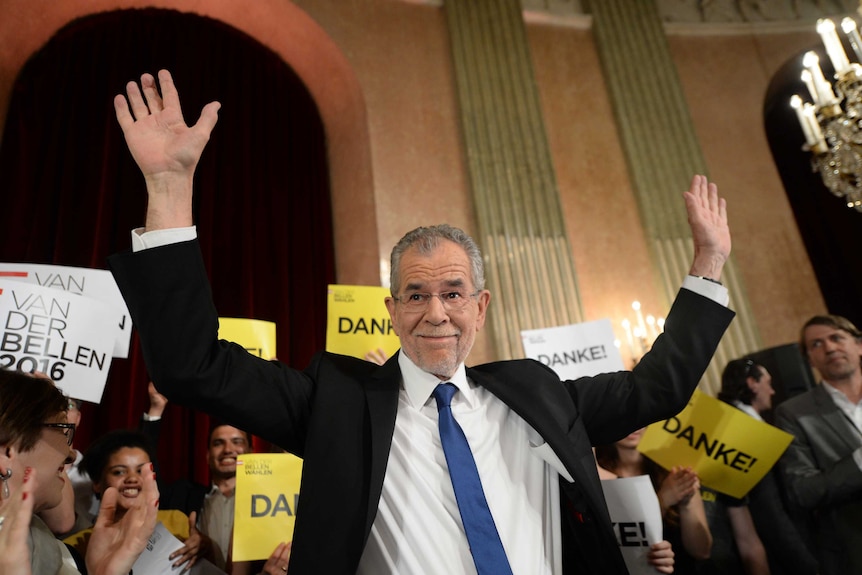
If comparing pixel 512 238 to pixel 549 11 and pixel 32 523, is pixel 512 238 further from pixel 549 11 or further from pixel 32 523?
pixel 32 523

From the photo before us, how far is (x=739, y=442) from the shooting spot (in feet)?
8.21

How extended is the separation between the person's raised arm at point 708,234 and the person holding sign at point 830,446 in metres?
1.36

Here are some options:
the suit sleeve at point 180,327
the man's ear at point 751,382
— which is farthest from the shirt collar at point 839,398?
the suit sleeve at point 180,327

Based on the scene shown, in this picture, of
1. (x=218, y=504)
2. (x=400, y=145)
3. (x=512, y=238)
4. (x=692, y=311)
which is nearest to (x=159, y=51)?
(x=400, y=145)

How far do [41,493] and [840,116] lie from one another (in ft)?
12.5

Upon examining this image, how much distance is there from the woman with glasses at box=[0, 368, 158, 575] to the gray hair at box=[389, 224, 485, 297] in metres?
0.75

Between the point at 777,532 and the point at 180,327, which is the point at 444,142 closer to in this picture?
the point at 777,532

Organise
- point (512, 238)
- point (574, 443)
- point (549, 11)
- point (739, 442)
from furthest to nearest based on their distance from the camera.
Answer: point (549, 11), point (512, 238), point (739, 442), point (574, 443)

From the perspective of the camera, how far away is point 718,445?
8.24ft

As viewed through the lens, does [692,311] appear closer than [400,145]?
Yes

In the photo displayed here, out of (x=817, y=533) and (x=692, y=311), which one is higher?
(x=692, y=311)

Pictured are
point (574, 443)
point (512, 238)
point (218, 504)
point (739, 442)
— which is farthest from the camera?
point (512, 238)

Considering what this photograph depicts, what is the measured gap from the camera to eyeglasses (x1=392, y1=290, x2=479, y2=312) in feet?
4.66

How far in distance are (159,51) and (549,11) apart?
3233 millimetres
